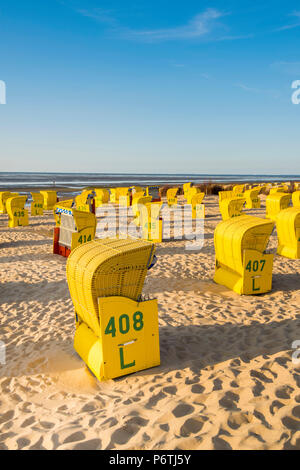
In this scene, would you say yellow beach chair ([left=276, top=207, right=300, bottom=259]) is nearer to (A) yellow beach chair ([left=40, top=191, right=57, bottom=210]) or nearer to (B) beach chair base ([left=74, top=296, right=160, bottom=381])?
(B) beach chair base ([left=74, top=296, right=160, bottom=381])

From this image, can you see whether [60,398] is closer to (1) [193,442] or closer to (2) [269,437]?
(1) [193,442]

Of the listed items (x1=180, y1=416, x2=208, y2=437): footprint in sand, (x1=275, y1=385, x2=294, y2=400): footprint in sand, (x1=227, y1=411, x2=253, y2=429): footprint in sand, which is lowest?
(x1=275, y1=385, x2=294, y2=400): footprint in sand

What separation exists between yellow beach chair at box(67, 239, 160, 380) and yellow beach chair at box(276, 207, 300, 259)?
6.34 m

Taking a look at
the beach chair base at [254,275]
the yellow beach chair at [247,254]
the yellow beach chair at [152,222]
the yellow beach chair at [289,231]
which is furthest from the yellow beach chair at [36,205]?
the beach chair base at [254,275]

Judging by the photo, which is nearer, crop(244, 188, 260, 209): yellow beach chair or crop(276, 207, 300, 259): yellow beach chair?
crop(276, 207, 300, 259): yellow beach chair

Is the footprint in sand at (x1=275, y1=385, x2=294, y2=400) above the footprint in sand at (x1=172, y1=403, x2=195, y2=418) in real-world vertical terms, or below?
above

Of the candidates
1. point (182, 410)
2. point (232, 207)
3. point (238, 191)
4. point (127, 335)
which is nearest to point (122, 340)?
point (127, 335)

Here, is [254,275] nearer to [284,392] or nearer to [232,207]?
[284,392]

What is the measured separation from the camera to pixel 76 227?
10.1m

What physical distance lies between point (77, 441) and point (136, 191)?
2658 centimetres

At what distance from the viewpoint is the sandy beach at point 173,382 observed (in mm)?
2959

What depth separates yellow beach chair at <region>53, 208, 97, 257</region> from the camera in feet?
32.9

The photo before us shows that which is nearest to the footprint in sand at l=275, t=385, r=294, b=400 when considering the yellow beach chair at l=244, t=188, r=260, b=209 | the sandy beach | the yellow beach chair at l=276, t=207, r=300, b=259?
the sandy beach

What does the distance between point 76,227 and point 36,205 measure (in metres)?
12.5
